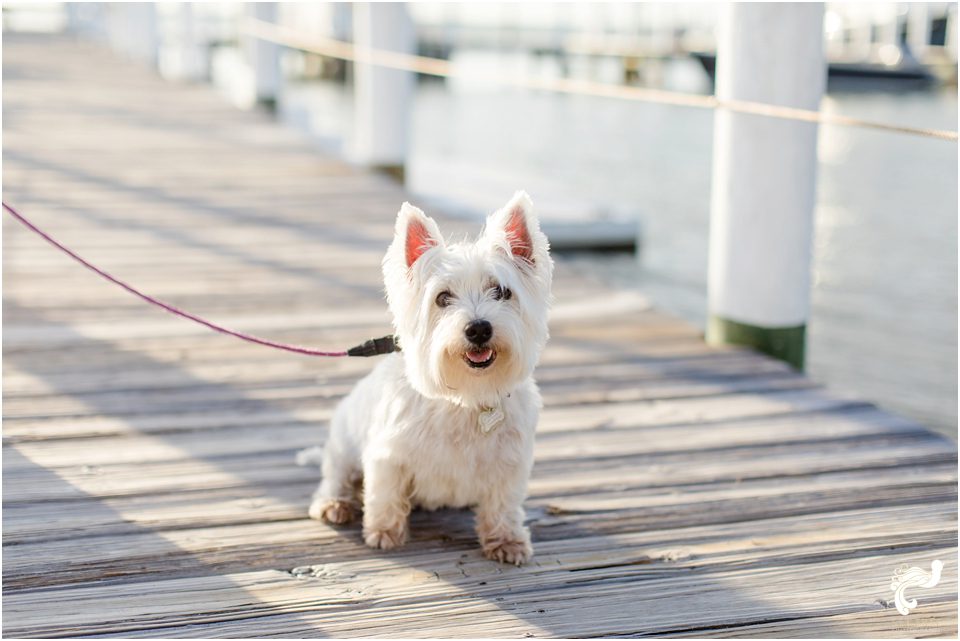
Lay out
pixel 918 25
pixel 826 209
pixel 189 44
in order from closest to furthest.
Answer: pixel 826 209, pixel 189 44, pixel 918 25

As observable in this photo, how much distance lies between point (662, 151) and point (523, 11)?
103 ft

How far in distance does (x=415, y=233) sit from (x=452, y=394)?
0.41 m

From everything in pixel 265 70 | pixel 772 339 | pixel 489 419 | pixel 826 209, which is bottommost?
pixel 826 209

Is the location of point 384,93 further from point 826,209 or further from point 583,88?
point 826,209

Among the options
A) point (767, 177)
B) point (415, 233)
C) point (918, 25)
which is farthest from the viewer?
point (918, 25)

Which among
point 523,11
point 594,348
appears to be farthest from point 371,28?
point 523,11

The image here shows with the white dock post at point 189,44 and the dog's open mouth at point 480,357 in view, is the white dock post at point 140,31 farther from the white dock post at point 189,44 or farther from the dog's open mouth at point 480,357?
the dog's open mouth at point 480,357

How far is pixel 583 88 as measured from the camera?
5.11 m

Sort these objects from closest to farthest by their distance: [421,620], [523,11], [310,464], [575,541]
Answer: [421,620] → [575,541] → [310,464] → [523,11]

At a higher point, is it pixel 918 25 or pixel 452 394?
pixel 918 25

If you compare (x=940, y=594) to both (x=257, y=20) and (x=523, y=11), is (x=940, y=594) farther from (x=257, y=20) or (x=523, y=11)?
(x=523, y=11)

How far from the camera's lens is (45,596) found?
8.47 ft

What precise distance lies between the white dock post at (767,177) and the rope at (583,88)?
0.28ft

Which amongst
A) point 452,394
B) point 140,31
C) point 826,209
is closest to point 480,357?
point 452,394
